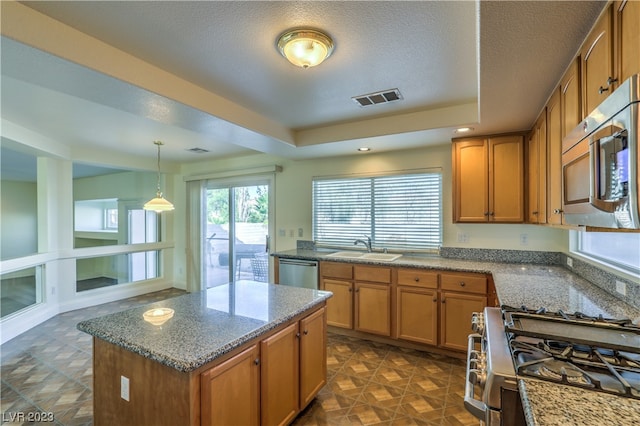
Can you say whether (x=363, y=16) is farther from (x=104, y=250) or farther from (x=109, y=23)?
(x=104, y=250)

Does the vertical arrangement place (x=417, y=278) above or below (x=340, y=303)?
above

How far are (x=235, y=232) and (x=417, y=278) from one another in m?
3.30

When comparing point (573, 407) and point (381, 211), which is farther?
point (381, 211)

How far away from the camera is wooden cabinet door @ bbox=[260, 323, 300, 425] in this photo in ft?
5.49

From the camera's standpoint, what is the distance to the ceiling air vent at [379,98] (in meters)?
2.50

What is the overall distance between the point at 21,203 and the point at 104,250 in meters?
4.13

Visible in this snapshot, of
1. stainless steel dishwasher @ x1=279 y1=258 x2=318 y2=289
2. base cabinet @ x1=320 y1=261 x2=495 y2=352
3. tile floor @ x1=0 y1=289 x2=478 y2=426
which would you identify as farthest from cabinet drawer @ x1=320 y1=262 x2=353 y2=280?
tile floor @ x1=0 y1=289 x2=478 y2=426

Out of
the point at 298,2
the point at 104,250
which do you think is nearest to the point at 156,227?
the point at 104,250

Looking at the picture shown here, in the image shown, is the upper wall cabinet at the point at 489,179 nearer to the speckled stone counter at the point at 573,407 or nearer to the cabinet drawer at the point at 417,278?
the cabinet drawer at the point at 417,278

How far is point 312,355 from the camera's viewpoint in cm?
214

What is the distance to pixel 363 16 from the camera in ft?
5.10

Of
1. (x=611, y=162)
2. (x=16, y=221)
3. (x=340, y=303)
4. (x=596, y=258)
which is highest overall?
(x=611, y=162)

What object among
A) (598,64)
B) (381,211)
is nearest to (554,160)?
(598,64)

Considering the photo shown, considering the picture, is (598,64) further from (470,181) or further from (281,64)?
(470,181)
